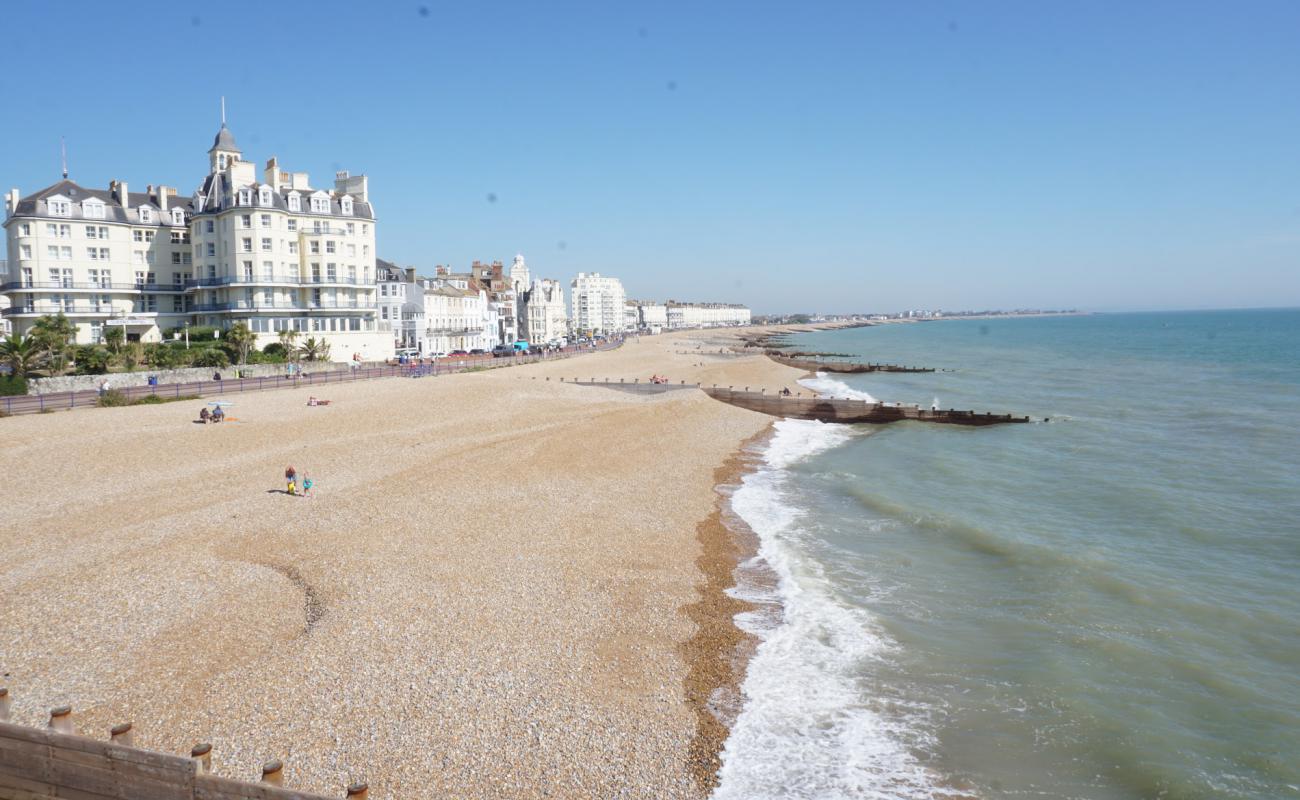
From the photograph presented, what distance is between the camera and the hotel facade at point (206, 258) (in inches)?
1858

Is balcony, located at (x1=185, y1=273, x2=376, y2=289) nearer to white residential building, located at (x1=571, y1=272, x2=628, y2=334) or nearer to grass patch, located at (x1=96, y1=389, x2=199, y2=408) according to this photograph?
grass patch, located at (x1=96, y1=389, x2=199, y2=408)

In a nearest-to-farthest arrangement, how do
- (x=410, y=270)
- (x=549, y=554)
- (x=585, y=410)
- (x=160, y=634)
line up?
(x=160, y=634), (x=549, y=554), (x=585, y=410), (x=410, y=270)

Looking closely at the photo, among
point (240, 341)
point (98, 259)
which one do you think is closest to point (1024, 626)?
point (240, 341)

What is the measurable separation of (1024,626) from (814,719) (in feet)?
18.4

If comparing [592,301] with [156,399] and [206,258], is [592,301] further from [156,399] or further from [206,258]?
[156,399]

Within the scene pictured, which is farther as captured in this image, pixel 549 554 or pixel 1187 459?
pixel 1187 459

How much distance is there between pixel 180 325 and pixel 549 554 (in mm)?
48225

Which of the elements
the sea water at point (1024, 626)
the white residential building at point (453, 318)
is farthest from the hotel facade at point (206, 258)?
the sea water at point (1024, 626)

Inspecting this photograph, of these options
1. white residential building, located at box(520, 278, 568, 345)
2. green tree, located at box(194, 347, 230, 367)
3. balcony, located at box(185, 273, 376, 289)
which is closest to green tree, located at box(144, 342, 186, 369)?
green tree, located at box(194, 347, 230, 367)

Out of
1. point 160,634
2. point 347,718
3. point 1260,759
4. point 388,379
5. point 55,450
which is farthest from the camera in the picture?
point 388,379

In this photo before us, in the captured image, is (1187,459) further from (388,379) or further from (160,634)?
(388,379)

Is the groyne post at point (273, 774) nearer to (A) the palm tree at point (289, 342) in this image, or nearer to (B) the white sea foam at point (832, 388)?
(B) the white sea foam at point (832, 388)

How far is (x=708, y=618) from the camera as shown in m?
13.4

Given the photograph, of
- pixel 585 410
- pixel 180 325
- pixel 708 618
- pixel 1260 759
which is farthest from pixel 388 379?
pixel 1260 759
